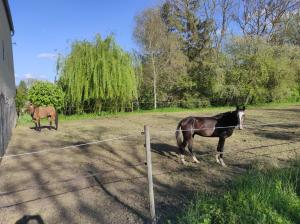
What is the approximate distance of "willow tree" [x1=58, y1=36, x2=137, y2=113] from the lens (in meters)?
22.9

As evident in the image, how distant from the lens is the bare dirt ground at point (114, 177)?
5.11 metres

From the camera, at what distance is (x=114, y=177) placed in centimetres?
697

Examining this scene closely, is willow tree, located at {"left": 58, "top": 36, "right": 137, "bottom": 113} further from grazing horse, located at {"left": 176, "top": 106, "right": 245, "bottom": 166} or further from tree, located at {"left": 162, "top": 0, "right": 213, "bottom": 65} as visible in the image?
grazing horse, located at {"left": 176, "top": 106, "right": 245, "bottom": 166}

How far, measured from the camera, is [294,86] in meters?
32.5

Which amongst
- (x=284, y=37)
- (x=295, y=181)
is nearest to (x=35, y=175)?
(x=295, y=181)

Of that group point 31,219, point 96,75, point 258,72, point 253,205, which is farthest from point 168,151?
point 258,72

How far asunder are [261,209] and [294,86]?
3097 cm

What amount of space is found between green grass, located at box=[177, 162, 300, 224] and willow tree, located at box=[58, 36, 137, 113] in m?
18.8

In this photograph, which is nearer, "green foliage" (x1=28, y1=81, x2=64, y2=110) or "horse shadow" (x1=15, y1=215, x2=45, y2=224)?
"horse shadow" (x1=15, y1=215, x2=45, y2=224)

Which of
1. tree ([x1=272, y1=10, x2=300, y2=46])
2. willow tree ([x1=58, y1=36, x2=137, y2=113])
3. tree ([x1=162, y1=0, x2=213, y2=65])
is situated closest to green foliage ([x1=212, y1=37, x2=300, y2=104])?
tree ([x1=162, y1=0, x2=213, y2=65])

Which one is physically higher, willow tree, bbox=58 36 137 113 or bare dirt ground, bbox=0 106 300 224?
willow tree, bbox=58 36 137 113

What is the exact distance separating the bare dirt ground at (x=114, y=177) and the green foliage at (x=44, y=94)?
10116 millimetres

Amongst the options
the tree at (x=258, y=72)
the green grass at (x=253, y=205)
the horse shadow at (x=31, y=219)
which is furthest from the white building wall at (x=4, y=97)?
the tree at (x=258, y=72)

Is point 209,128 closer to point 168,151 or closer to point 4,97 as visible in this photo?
point 168,151
